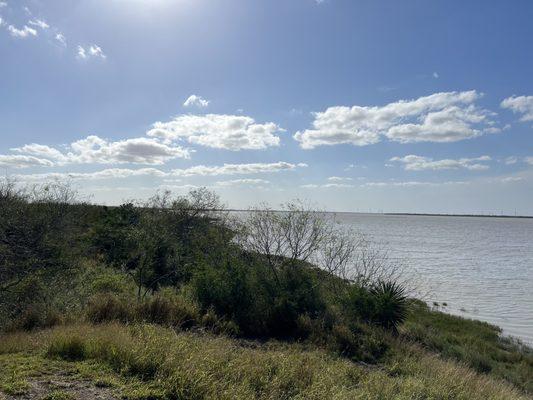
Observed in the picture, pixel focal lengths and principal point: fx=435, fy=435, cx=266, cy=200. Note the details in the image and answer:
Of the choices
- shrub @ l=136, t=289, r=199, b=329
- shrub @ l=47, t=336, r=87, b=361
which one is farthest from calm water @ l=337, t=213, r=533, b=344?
shrub @ l=47, t=336, r=87, b=361

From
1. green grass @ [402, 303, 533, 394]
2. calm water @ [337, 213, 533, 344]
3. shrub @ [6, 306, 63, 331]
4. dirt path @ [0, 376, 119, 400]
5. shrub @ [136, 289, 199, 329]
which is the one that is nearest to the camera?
dirt path @ [0, 376, 119, 400]

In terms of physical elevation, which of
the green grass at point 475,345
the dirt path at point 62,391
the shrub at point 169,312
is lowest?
the green grass at point 475,345

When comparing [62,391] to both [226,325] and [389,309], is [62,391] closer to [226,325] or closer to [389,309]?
[226,325]

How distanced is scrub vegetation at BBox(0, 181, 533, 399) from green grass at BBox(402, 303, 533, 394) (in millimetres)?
86

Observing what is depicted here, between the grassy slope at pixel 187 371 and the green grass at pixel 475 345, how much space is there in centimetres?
552

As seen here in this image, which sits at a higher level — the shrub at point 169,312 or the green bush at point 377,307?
the shrub at point 169,312

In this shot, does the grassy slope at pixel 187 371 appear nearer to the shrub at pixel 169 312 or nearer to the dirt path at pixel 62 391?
the dirt path at pixel 62 391

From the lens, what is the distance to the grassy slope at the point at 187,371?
531 centimetres

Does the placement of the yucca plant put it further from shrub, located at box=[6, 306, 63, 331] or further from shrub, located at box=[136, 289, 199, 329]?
shrub, located at box=[6, 306, 63, 331]

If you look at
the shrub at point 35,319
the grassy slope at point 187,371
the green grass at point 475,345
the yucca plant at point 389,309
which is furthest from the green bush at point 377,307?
the shrub at point 35,319

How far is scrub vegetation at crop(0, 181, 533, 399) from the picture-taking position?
5.73 meters

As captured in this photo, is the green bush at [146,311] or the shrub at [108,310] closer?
the shrub at [108,310]

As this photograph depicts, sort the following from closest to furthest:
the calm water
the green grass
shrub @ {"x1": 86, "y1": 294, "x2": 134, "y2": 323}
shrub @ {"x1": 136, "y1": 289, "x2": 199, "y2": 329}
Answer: shrub @ {"x1": 86, "y1": 294, "x2": 134, "y2": 323}, shrub @ {"x1": 136, "y1": 289, "x2": 199, "y2": 329}, the green grass, the calm water

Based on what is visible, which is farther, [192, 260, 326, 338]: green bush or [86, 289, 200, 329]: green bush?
[192, 260, 326, 338]: green bush
